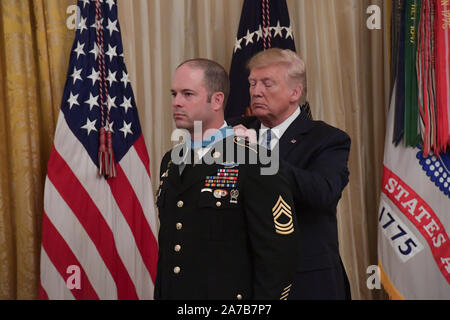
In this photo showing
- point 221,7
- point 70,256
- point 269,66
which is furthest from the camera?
point 221,7

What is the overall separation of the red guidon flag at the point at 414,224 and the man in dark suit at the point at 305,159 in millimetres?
1160

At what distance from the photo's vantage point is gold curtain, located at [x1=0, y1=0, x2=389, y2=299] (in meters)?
3.18

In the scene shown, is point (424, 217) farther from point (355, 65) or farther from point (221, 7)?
point (221, 7)

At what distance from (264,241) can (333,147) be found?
687mm

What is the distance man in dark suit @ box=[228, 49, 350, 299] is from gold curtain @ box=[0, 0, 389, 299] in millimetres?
1265

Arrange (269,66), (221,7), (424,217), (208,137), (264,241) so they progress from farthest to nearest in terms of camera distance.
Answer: (221,7) → (424,217) → (269,66) → (208,137) → (264,241)

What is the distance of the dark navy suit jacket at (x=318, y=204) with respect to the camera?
7.11ft

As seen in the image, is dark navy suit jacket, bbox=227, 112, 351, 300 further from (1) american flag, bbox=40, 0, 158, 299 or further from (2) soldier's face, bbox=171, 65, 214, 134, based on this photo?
(1) american flag, bbox=40, 0, 158, 299

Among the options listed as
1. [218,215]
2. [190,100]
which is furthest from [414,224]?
[190,100]

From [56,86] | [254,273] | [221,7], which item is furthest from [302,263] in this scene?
[221,7]

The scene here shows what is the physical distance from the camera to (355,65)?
3.87 meters

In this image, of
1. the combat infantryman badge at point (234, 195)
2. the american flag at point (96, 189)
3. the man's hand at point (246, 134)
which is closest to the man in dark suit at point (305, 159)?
the man's hand at point (246, 134)

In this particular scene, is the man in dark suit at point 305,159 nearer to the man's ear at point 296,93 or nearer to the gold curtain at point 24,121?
the man's ear at point 296,93

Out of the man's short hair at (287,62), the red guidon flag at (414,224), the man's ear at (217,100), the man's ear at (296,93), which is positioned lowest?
the red guidon flag at (414,224)
